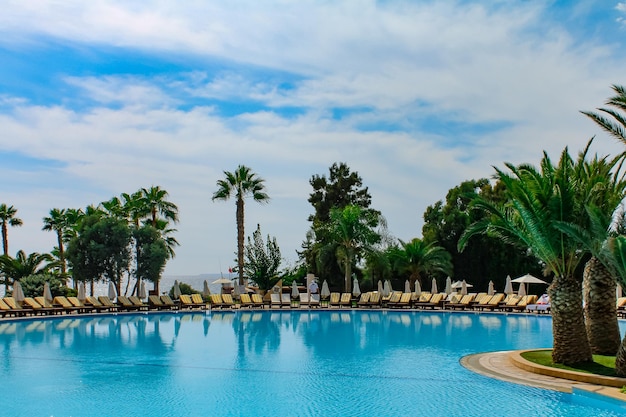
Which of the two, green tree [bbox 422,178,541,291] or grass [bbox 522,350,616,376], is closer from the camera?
grass [bbox 522,350,616,376]

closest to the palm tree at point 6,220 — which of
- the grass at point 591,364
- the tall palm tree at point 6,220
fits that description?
the tall palm tree at point 6,220

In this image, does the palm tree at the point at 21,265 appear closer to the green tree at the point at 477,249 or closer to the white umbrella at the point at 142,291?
the white umbrella at the point at 142,291

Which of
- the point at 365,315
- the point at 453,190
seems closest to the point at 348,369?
the point at 365,315

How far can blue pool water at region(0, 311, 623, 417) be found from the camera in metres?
10.6

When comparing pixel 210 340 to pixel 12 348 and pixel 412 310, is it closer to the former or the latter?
pixel 12 348

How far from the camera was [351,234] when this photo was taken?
121 feet

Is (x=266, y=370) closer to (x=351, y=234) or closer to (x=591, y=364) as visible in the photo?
(x=591, y=364)

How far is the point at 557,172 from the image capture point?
12680mm

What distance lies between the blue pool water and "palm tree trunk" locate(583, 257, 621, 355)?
114 inches

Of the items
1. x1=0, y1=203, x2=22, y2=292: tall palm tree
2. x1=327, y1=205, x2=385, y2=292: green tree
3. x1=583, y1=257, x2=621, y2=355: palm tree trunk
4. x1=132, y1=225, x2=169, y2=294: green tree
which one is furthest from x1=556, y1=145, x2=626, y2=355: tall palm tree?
x1=0, y1=203, x2=22, y2=292: tall palm tree

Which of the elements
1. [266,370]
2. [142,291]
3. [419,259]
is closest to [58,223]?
[142,291]

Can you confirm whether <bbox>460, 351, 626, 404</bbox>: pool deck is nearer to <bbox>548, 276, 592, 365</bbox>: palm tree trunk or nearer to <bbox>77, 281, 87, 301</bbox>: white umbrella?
<bbox>548, 276, 592, 365</bbox>: palm tree trunk

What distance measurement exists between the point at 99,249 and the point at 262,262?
32.7 ft

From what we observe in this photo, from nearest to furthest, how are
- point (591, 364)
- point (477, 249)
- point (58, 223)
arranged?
point (591, 364) → point (477, 249) → point (58, 223)
